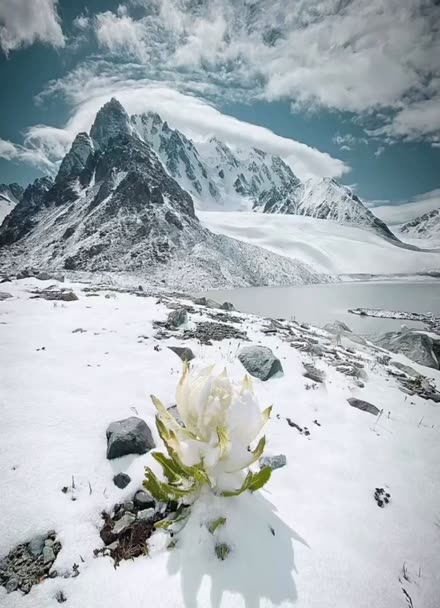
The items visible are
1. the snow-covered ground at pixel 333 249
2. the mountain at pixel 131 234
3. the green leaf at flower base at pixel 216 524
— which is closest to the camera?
the green leaf at flower base at pixel 216 524

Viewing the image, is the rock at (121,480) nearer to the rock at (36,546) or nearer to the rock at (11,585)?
the rock at (36,546)

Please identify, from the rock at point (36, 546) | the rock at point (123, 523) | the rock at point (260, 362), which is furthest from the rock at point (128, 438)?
the rock at point (260, 362)

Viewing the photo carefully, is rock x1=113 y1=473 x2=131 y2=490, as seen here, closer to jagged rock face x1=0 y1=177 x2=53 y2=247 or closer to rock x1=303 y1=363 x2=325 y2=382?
rock x1=303 y1=363 x2=325 y2=382

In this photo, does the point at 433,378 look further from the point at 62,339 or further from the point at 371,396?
the point at 62,339

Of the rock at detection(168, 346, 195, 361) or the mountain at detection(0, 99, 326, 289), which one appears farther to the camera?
the mountain at detection(0, 99, 326, 289)

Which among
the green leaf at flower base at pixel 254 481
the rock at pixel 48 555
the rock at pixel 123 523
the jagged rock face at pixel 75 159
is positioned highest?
the jagged rock face at pixel 75 159

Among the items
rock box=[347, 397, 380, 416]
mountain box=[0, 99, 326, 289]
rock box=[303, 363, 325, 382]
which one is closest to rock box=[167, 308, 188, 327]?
rock box=[303, 363, 325, 382]

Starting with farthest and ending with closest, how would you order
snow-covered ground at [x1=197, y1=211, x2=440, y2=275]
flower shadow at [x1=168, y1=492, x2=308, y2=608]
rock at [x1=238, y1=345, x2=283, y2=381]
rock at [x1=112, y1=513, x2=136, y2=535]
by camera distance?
snow-covered ground at [x1=197, y1=211, x2=440, y2=275], rock at [x1=238, y1=345, x2=283, y2=381], rock at [x1=112, y1=513, x2=136, y2=535], flower shadow at [x1=168, y1=492, x2=308, y2=608]

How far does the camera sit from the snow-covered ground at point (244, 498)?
1852mm

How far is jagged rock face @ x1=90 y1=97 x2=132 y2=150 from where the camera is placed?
83.9 metres

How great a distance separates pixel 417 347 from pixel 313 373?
645cm

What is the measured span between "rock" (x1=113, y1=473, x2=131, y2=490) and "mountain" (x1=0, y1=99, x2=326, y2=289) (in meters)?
37.9

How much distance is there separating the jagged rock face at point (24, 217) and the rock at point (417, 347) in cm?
7875

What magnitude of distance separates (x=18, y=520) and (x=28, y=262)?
56.1 meters
